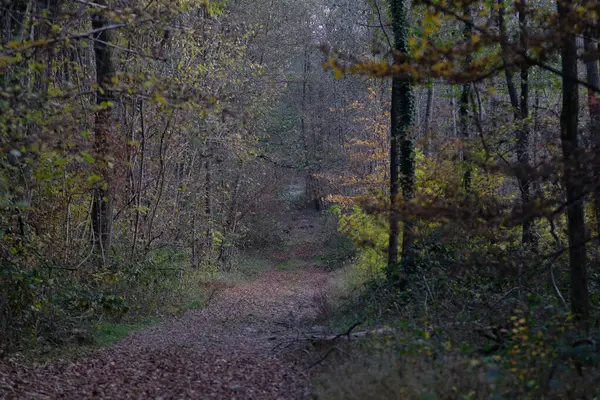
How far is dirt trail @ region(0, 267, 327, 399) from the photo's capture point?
7109 mm

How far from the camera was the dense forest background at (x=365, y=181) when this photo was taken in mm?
5410

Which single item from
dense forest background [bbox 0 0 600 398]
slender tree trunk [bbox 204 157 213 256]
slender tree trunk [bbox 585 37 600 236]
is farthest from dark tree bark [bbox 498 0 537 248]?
slender tree trunk [bbox 204 157 213 256]

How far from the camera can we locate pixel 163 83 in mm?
6480

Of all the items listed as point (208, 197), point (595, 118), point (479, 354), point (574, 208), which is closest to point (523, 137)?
point (595, 118)

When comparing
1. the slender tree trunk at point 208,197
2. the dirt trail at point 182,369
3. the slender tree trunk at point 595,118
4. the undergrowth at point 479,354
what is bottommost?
the dirt trail at point 182,369

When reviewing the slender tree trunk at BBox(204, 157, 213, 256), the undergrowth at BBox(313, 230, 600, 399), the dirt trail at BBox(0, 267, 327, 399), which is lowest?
the dirt trail at BBox(0, 267, 327, 399)

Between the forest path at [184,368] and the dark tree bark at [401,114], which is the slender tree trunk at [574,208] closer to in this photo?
the forest path at [184,368]

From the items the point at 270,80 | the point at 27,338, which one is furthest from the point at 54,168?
the point at 270,80

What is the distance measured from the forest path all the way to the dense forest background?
773 millimetres

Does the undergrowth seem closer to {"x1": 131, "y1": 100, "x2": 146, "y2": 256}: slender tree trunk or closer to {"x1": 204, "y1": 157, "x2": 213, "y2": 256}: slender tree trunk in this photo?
{"x1": 131, "y1": 100, "x2": 146, "y2": 256}: slender tree trunk

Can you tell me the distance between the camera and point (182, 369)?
8.35 m

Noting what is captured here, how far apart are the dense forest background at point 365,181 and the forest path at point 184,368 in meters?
0.77

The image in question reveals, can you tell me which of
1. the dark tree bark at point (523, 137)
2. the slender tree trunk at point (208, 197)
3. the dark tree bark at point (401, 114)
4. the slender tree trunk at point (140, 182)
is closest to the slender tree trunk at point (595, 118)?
the dark tree bark at point (523, 137)

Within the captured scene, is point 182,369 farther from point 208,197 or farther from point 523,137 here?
point 208,197
